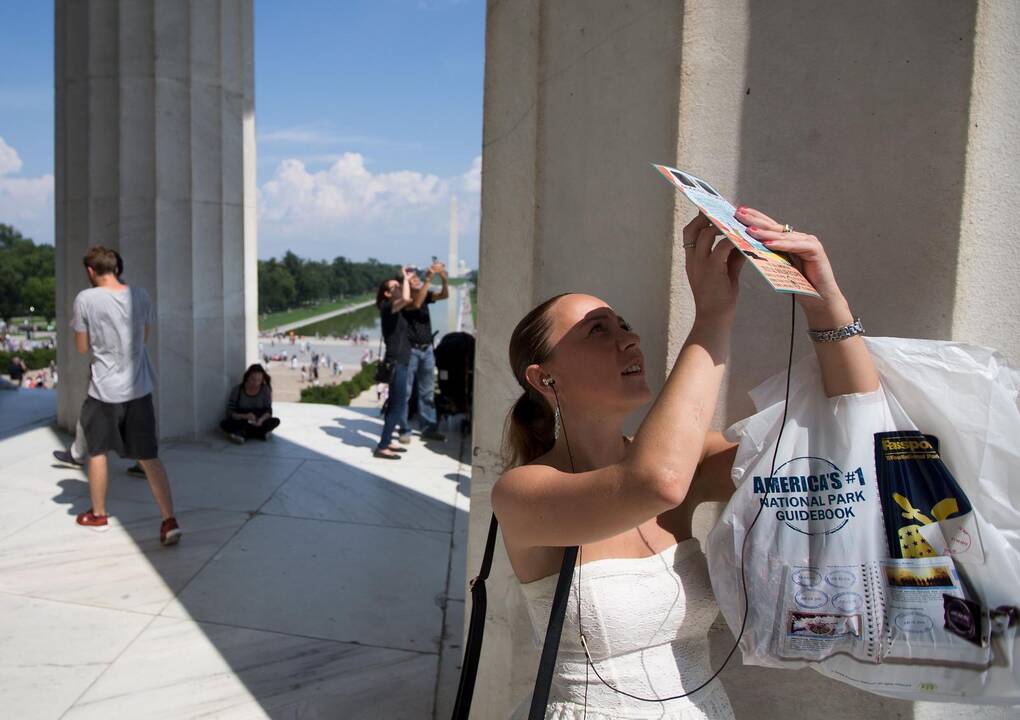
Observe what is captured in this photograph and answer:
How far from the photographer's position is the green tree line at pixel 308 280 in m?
123

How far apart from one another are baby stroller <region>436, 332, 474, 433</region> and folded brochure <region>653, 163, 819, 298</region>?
8.06 metres

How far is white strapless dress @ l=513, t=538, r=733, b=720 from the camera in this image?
159 cm

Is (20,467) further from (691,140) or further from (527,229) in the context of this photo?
(691,140)

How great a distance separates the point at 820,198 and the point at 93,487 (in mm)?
5185

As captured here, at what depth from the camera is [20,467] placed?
22.7ft

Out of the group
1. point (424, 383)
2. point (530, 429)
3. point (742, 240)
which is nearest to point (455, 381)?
point (424, 383)

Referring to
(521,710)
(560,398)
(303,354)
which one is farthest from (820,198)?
(303,354)

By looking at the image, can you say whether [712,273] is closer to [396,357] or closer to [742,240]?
[742,240]

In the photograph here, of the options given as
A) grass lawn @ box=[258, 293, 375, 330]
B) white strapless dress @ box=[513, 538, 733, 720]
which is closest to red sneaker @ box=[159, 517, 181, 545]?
white strapless dress @ box=[513, 538, 733, 720]

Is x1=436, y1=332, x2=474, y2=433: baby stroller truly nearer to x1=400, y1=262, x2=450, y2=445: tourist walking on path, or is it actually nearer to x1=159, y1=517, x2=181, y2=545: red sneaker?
x1=400, y1=262, x2=450, y2=445: tourist walking on path

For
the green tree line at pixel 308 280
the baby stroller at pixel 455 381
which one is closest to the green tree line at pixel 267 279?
the green tree line at pixel 308 280

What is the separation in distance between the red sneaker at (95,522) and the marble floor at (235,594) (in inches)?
2.9

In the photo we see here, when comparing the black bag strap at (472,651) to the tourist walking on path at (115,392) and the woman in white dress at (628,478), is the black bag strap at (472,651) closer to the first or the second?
the woman in white dress at (628,478)

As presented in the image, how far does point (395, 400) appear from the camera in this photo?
320 inches
